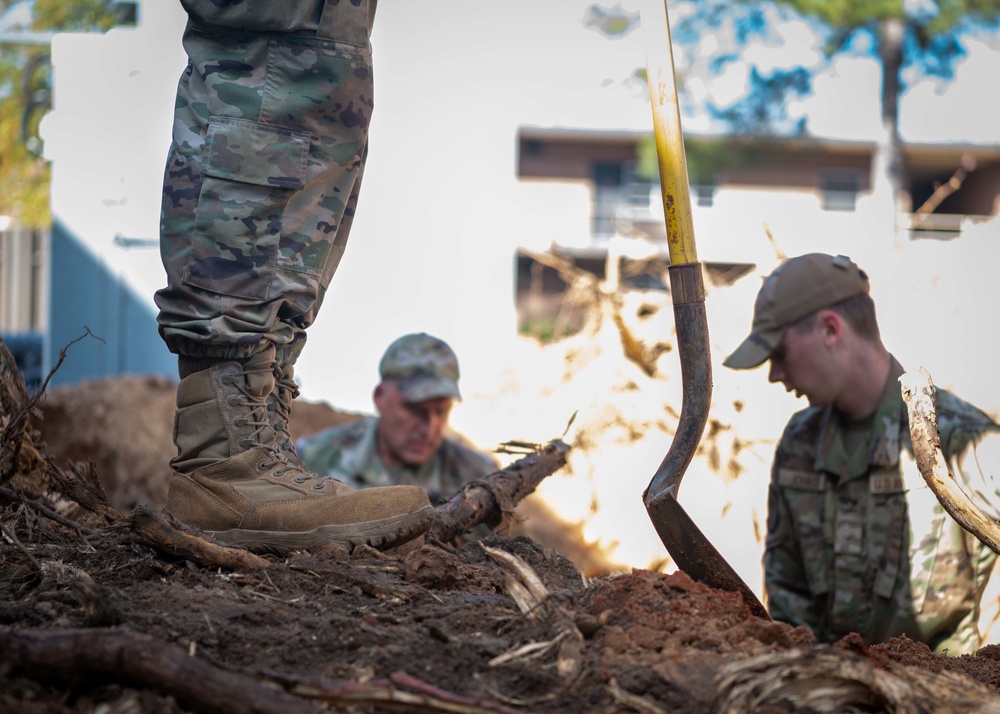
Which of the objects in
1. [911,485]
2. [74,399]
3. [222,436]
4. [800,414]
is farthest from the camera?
[74,399]

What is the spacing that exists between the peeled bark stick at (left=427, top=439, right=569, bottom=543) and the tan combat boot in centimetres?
28

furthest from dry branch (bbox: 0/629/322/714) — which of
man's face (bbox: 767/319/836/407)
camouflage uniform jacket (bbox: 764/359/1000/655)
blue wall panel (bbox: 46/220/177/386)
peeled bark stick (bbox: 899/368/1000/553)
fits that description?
blue wall panel (bbox: 46/220/177/386)

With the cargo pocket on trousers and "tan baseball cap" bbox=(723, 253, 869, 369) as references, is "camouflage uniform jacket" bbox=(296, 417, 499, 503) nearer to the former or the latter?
"tan baseball cap" bbox=(723, 253, 869, 369)

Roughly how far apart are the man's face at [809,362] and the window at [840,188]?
642 inches

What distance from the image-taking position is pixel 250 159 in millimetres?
1781

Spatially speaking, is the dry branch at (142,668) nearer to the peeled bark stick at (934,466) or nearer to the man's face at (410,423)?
the peeled bark stick at (934,466)

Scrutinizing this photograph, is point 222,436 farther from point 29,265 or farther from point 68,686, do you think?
point 29,265

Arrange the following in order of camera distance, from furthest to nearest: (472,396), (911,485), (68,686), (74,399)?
(472,396) → (74,399) → (911,485) → (68,686)

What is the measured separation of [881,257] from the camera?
6.32 metres

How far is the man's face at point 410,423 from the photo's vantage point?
5.28 meters

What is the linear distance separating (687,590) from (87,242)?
8867mm

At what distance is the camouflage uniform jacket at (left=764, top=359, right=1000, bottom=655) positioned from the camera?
11.5 ft

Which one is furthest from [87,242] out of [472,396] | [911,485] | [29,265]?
[911,485]

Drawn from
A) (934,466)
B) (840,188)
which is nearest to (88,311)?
(934,466)
